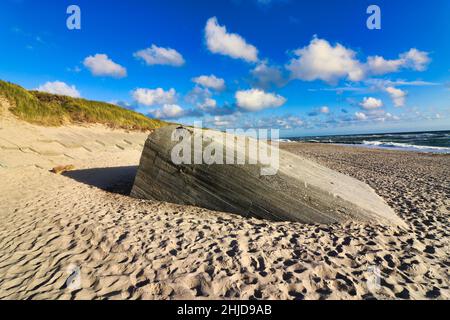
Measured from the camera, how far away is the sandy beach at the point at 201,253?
3.78 metres

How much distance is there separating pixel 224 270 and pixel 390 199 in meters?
7.34

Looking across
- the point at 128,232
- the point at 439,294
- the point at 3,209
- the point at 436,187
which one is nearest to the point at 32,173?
the point at 3,209

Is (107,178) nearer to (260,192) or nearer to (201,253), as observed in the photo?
(260,192)

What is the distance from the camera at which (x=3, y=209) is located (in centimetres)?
750

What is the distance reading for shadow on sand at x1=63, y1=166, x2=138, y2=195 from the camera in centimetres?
974

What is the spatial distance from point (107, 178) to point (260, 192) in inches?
315

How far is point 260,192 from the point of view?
21.5ft

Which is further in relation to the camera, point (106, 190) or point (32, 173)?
point (32, 173)

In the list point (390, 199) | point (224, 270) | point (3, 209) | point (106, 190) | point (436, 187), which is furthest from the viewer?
point (436, 187)

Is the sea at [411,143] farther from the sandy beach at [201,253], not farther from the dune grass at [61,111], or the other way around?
the dune grass at [61,111]

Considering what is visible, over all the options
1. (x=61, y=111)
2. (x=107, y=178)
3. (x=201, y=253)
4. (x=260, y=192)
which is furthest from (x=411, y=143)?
(x=61, y=111)

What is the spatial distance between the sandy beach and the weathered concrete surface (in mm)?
300
